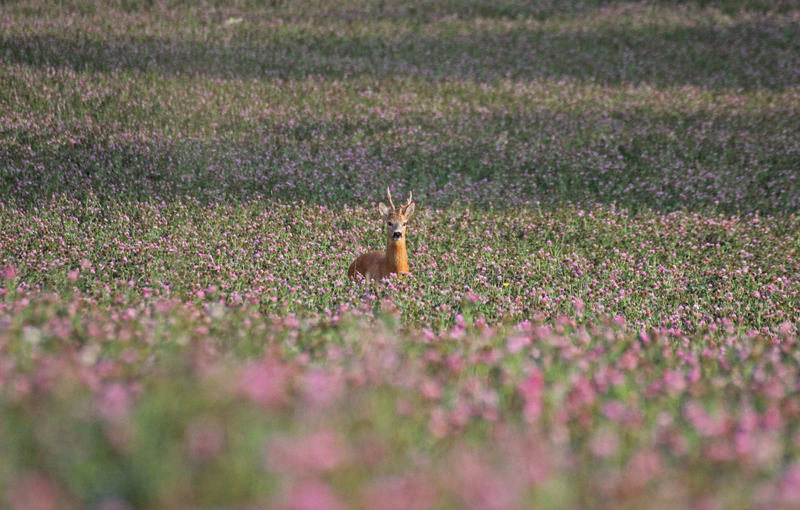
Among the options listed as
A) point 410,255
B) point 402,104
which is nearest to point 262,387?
point 410,255

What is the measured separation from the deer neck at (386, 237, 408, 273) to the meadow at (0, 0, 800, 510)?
13.3 inches

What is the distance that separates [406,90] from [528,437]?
19.7 metres

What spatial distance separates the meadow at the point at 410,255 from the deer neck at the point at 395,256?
1.11 ft

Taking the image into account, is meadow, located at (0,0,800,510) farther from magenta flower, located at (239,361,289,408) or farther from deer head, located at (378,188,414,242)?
deer head, located at (378,188,414,242)

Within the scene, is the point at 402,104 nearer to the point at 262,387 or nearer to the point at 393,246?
the point at 393,246

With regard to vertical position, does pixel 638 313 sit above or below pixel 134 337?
below

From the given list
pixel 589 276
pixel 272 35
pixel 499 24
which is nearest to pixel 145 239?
pixel 589 276

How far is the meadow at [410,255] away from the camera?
2.54m

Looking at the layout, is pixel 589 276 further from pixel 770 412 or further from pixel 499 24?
pixel 499 24

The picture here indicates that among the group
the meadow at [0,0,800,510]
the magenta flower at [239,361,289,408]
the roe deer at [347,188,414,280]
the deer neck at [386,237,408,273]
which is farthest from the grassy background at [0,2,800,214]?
the magenta flower at [239,361,289,408]

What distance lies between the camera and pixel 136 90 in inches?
750

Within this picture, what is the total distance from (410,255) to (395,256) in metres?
2.03

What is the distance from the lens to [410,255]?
10703 millimetres

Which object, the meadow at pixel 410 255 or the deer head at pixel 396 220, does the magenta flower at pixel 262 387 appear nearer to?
the meadow at pixel 410 255
